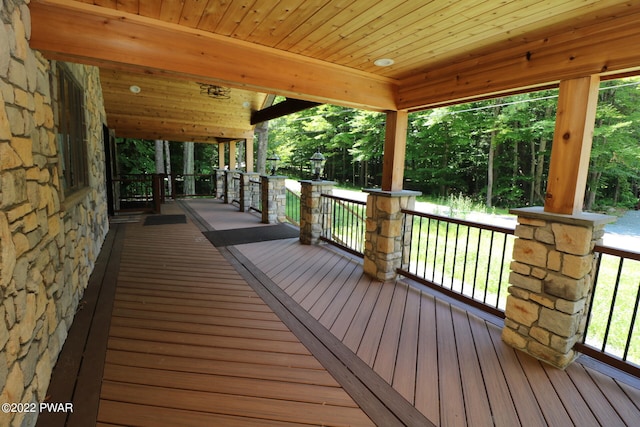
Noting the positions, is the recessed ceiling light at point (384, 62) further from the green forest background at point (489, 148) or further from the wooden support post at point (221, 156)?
the wooden support post at point (221, 156)

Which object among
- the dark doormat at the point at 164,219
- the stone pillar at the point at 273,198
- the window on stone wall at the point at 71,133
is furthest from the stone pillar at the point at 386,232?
the dark doormat at the point at 164,219

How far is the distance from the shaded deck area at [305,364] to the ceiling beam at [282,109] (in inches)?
101

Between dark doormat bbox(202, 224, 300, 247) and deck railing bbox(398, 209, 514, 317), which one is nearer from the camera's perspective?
deck railing bbox(398, 209, 514, 317)

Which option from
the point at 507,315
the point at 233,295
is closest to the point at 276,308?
the point at 233,295

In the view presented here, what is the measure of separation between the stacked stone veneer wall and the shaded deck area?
30 centimetres

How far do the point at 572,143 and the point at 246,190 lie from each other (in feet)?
24.5

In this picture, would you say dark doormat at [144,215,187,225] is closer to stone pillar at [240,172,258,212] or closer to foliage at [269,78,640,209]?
stone pillar at [240,172,258,212]

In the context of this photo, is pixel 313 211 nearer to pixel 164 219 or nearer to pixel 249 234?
pixel 249 234

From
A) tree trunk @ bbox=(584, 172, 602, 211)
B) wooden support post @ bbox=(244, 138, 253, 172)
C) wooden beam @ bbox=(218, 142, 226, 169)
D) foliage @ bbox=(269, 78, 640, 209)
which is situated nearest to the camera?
wooden support post @ bbox=(244, 138, 253, 172)

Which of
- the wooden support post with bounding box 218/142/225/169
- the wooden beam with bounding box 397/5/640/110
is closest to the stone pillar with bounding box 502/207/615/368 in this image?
the wooden beam with bounding box 397/5/640/110

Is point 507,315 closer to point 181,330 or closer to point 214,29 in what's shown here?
point 181,330

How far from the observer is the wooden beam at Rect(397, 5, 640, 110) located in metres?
1.89

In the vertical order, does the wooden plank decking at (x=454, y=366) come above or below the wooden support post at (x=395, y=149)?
below

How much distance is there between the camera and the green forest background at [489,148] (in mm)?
9617
